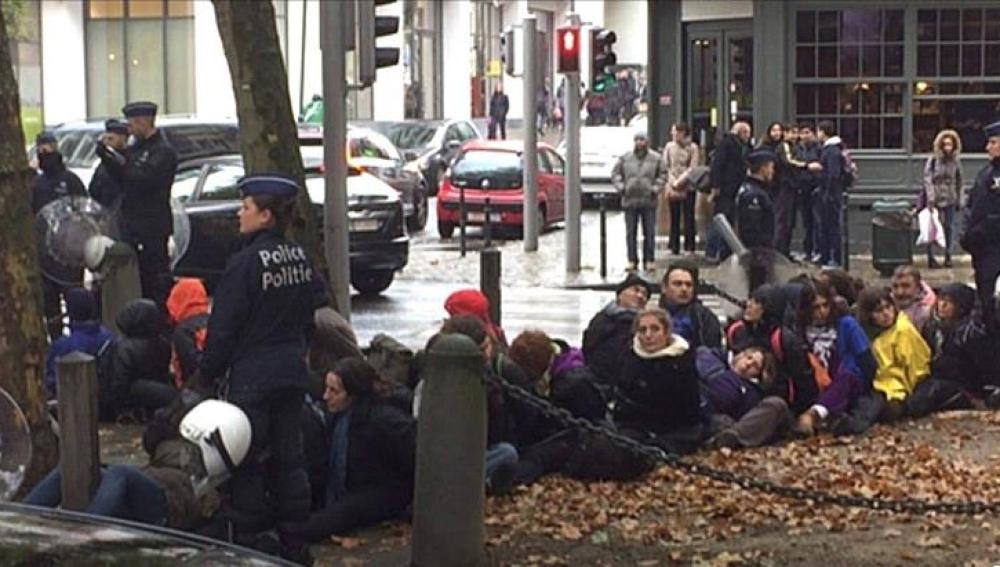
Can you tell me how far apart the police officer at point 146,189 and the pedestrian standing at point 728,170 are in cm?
1012

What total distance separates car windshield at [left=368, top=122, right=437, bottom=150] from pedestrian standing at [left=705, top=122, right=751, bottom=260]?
16.0 meters

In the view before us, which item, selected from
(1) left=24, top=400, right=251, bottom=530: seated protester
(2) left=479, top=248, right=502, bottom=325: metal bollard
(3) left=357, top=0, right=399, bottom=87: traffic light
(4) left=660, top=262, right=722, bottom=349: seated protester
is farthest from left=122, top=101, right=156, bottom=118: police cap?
(1) left=24, top=400, right=251, bottom=530: seated protester

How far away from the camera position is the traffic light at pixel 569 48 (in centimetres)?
2497

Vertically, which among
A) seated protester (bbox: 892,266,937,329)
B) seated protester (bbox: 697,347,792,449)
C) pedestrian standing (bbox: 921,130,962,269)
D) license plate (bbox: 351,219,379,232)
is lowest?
seated protester (bbox: 697,347,792,449)

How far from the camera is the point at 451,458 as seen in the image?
805 centimetres

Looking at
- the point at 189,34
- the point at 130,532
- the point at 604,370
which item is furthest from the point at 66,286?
the point at 189,34

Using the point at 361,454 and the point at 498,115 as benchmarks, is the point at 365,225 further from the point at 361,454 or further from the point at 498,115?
the point at 498,115

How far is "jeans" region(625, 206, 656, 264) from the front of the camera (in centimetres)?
2452

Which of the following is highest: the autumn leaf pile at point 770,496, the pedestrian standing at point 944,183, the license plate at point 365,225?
the pedestrian standing at point 944,183

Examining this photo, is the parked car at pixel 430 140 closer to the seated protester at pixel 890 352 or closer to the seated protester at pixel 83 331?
the seated protester at pixel 890 352

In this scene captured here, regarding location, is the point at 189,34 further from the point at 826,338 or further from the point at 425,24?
the point at 826,338

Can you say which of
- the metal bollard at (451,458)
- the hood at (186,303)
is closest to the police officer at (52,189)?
the hood at (186,303)

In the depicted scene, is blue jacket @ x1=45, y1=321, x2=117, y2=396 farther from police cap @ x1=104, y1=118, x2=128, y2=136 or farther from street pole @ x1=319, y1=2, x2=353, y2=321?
police cap @ x1=104, y1=118, x2=128, y2=136

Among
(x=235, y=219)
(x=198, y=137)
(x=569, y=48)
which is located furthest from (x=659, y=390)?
(x=569, y=48)
